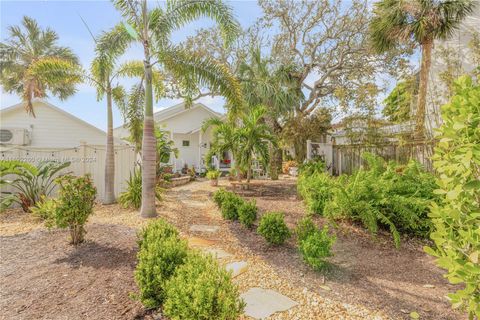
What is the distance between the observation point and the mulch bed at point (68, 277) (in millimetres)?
2547

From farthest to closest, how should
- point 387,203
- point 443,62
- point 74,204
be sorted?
point 443,62
point 387,203
point 74,204

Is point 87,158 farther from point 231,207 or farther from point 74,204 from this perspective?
point 231,207

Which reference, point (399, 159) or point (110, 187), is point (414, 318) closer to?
point (110, 187)

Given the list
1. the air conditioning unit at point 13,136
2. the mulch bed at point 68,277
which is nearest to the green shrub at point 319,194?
the mulch bed at point 68,277

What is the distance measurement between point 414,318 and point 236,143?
23.5 ft

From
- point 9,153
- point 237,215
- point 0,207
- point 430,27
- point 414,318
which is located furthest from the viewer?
point 430,27

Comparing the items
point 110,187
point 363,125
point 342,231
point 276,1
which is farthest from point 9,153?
point 276,1

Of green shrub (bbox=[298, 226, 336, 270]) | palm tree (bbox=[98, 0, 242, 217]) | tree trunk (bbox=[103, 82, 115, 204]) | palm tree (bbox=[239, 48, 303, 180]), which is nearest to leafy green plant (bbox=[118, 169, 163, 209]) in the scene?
tree trunk (bbox=[103, 82, 115, 204])

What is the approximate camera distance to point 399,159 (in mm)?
9844

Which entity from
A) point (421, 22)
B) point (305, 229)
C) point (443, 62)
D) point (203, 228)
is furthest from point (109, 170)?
point (443, 62)

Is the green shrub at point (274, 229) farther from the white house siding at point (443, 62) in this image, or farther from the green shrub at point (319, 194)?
the white house siding at point (443, 62)

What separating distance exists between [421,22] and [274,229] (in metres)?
8.89

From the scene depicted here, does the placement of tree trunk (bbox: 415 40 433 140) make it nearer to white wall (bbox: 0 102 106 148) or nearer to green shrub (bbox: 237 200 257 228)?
green shrub (bbox: 237 200 257 228)

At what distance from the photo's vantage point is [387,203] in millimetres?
4867
